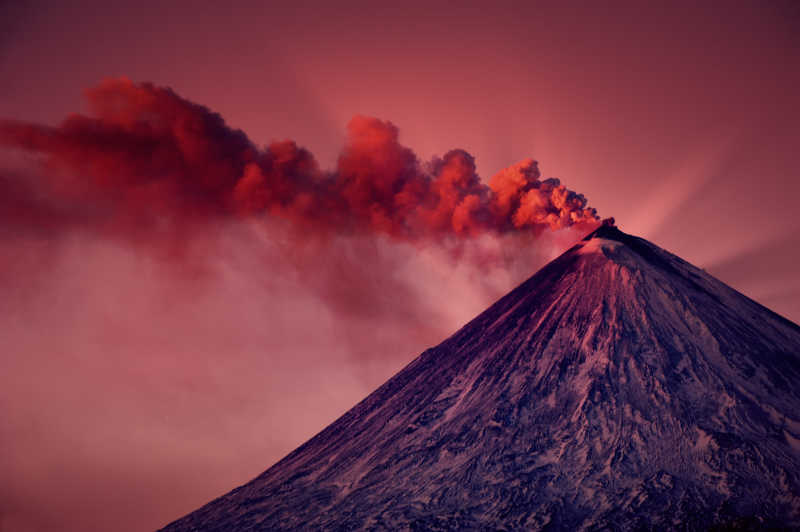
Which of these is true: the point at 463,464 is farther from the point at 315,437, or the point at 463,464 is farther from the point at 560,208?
the point at 560,208

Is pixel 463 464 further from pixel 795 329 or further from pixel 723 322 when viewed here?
pixel 795 329

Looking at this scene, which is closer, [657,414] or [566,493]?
[566,493]

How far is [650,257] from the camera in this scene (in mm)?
50219

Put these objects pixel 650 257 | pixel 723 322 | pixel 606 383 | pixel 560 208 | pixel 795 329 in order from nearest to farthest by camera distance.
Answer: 1. pixel 606 383
2. pixel 723 322
3. pixel 795 329
4. pixel 650 257
5. pixel 560 208

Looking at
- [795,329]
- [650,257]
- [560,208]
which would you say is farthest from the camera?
[560,208]

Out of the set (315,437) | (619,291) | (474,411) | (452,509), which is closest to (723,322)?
(619,291)

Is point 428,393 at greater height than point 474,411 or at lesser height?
greater

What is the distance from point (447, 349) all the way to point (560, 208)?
19.1 m

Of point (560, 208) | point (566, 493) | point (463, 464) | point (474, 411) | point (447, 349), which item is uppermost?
point (560, 208)

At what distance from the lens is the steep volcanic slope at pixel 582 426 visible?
29.0 meters

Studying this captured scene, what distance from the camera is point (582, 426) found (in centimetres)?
3378

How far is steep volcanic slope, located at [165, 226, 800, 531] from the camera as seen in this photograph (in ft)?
95.0

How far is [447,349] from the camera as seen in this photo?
51.8m

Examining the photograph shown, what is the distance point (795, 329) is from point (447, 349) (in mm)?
25055
